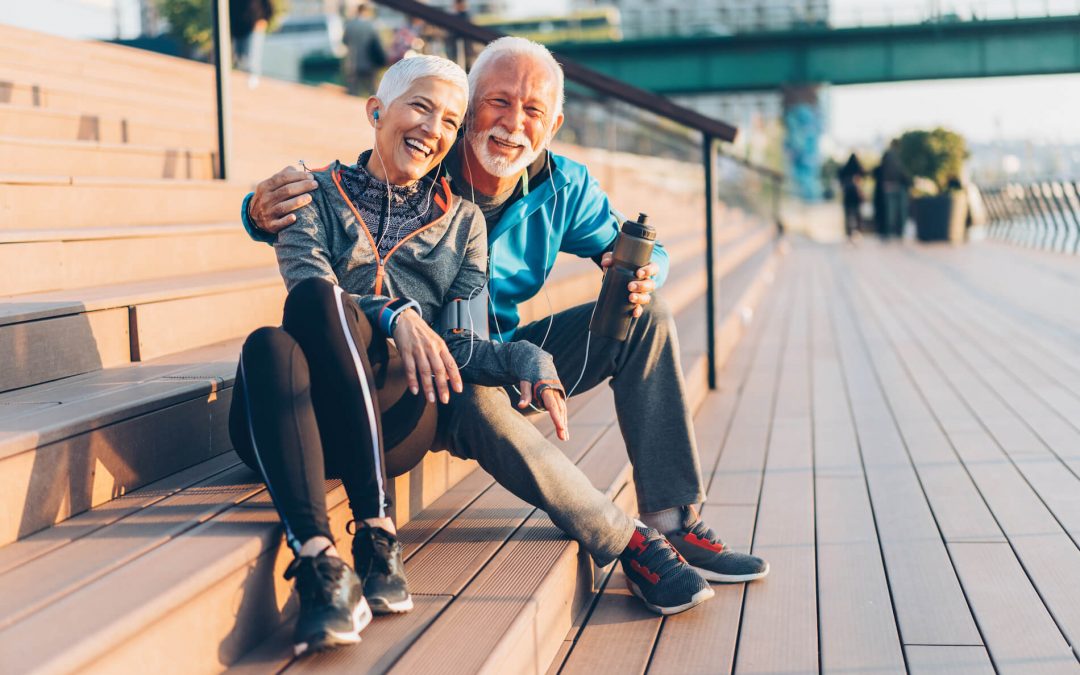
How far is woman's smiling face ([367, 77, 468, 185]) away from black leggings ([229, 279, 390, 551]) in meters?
0.40

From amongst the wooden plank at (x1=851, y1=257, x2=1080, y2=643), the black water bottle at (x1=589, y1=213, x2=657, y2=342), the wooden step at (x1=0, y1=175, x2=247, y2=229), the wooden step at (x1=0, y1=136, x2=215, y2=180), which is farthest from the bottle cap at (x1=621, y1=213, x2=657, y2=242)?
the wooden step at (x1=0, y1=136, x2=215, y2=180)

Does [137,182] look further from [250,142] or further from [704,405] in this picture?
[704,405]

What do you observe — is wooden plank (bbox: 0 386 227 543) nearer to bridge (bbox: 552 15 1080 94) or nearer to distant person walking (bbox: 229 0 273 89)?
distant person walking (bbox: 229 0 273 89)

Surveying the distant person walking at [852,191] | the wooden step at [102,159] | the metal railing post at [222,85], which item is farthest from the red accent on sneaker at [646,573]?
the distant person walking at [852,191]

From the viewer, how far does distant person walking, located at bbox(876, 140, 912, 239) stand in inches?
705

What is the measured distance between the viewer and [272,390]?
70.9 inches

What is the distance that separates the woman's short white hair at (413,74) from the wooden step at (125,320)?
0.82m

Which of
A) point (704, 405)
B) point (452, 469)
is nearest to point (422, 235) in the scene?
point (452, 469)

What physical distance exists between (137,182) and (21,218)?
0.57m

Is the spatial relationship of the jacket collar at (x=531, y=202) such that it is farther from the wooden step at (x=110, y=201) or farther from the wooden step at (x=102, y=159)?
the wooden step at (x=102, y=159)

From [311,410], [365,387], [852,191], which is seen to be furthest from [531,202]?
[852,191]

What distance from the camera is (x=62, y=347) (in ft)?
7.67

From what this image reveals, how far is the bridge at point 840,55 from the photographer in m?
26.4

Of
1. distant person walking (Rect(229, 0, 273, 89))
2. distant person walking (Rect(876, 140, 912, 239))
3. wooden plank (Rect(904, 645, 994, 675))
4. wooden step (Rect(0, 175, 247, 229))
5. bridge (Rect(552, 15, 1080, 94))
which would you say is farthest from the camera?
bridge (Rect(552, 15, 1080, 94))
